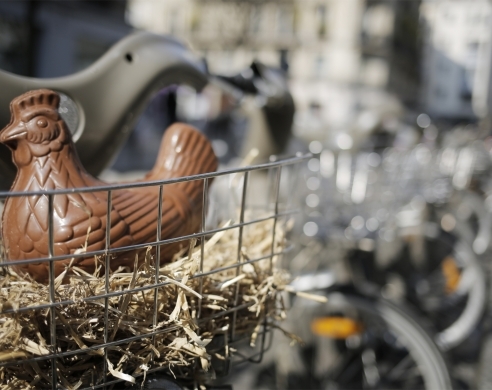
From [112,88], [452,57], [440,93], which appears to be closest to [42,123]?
[112,88]

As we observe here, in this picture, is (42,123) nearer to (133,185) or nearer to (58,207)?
(58,207)

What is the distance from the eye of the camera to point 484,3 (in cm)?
3600

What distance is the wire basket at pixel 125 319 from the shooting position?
2.31 ft

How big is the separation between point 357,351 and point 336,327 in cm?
49

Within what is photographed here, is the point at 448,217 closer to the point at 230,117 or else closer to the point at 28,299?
the point at 28,299

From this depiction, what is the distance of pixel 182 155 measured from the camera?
3.45 ft

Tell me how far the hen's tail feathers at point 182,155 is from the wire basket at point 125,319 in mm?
151

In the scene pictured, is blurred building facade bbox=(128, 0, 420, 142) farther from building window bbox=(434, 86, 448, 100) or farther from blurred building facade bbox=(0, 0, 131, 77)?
blurred building facade bbox=(0, 0, 131, 77)

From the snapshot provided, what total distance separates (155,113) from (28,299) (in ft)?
37.0

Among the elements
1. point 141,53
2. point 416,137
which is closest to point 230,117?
point 416,137

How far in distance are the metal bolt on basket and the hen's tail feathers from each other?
69mm

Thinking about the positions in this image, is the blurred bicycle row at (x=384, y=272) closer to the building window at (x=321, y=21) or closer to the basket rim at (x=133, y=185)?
the basket rim at (x=133, y=185)

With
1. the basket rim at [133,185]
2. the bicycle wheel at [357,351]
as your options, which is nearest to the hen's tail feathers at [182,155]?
the basket rim at [133,185]

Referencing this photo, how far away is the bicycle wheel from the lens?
69.1 inches
